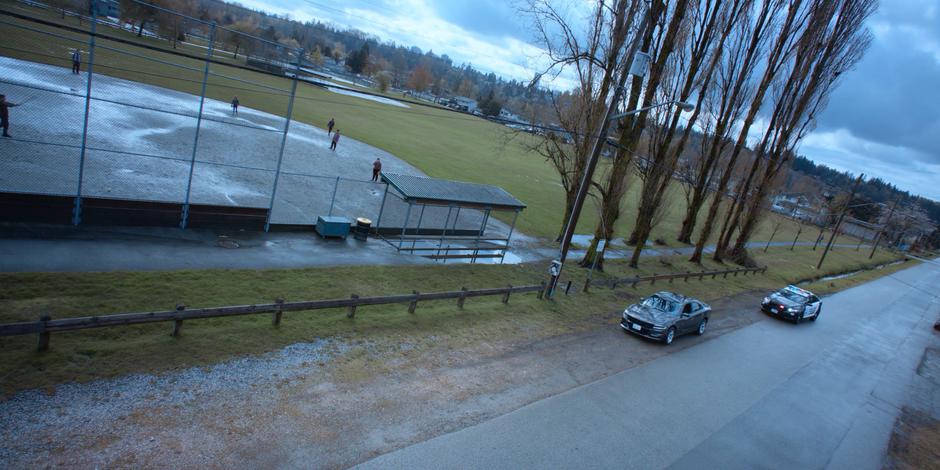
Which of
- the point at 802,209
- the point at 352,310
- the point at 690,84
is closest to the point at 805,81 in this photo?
the point at 690,84

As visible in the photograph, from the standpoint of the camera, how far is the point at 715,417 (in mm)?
11992

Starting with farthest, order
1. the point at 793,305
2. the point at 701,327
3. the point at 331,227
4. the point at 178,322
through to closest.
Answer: the point at 793,305
the point at 331,227
the point at 701,327
the point at 178,322

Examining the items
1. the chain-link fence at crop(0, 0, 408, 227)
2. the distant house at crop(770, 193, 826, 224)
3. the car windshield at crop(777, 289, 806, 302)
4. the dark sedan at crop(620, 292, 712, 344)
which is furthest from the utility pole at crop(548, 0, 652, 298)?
the distant house at crop(770, 193, 826, 224)

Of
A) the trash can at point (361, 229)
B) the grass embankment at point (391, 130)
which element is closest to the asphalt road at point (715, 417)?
the trash can at point (361, 229)

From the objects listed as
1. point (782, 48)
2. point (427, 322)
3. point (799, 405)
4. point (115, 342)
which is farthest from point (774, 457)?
point (782, 48)

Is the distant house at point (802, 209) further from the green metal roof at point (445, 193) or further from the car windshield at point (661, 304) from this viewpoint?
the car windshield at point (661, 304)

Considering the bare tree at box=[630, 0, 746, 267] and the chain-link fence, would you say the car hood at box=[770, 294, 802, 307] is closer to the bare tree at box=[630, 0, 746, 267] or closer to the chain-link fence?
the bare tree at box=[630, 0, 746, 267]

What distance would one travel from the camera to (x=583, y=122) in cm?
2973

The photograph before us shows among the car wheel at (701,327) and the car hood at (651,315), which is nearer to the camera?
the car hood at (651,315)

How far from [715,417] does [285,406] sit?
9.84m

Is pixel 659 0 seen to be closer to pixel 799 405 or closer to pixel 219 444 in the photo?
pixel 799 405

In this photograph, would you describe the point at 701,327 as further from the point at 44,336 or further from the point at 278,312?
the point at 44,336

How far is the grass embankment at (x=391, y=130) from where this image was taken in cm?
3030

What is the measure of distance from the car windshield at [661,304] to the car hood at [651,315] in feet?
0.80
